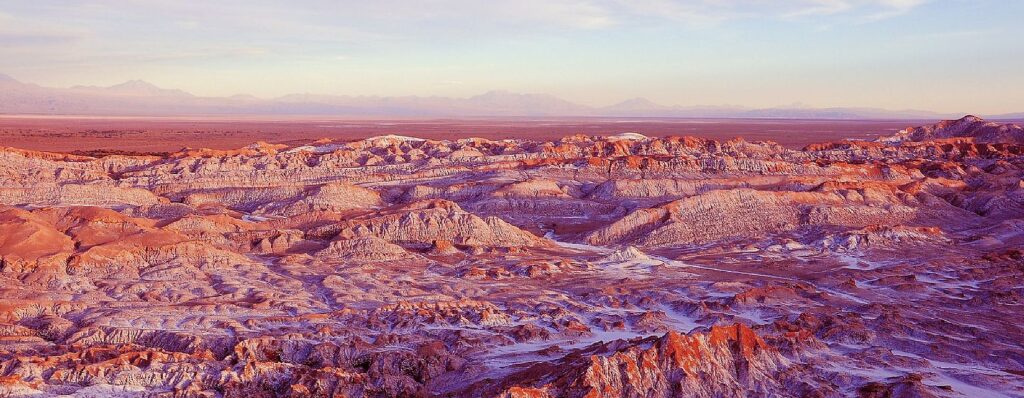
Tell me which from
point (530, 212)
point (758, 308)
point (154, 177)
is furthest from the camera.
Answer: point (154, 177)

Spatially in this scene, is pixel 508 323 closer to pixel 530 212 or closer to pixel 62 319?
pixel 62 319

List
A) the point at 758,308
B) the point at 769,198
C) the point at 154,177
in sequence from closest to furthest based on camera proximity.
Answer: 1. the point at 758,308
2. the point at 769,198
3. the point at 154,177

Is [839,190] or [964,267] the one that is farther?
[839,190]

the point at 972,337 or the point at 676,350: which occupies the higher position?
the point at 676,350

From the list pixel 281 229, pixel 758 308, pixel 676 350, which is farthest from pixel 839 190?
pixel 676 350

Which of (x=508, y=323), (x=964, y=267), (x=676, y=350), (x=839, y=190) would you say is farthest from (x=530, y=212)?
(x=676, y=350)

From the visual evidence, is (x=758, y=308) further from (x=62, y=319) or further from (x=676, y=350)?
(x=62, y=319)
